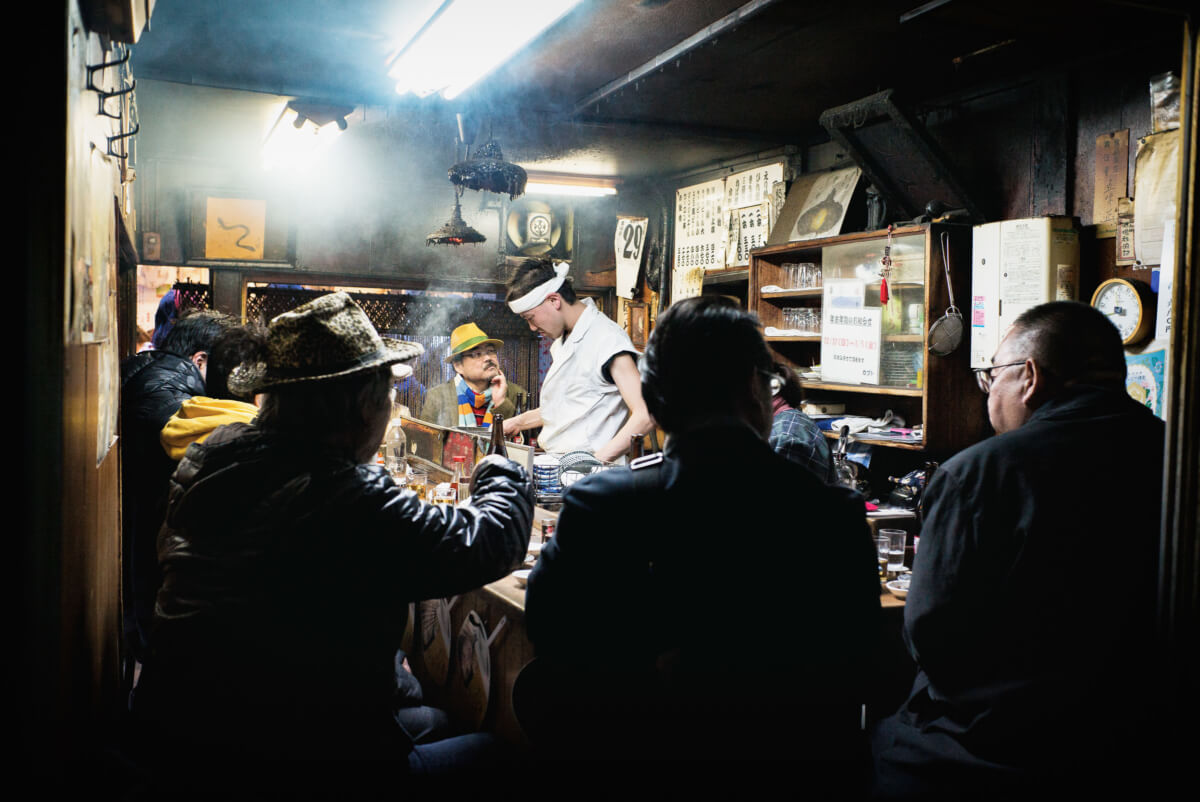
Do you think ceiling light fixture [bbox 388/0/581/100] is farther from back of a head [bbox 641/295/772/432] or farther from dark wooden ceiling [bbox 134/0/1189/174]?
back of a head [bbox 641/295/772/432]

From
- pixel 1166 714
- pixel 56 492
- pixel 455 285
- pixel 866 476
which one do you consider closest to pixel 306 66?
pixel 455 285

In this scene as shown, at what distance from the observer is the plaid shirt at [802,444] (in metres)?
2.69

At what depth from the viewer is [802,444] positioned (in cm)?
271

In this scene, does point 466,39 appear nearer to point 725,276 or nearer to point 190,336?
point 190,336

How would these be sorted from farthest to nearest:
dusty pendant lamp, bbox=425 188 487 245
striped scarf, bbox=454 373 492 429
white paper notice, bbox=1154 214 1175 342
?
striped scarf, bbox=454 373 492 429
dusty pendant lamp, bbox=425 188 487 245
white paper notice, bbox=1154 214 1175 342

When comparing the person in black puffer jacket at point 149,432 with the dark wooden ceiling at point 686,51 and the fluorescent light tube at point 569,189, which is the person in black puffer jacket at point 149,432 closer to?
the dark wooden ceiling at point 686,51

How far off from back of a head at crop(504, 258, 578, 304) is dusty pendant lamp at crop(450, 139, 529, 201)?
922 millimetres

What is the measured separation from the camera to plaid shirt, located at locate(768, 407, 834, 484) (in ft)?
8.83

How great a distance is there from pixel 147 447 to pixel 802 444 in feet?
8.18

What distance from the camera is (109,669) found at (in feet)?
7.82

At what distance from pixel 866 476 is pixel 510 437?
221 cm

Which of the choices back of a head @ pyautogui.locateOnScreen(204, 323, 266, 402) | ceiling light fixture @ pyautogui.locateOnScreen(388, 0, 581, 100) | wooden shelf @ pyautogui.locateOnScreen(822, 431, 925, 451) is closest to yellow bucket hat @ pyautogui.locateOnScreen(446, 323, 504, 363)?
ceiling light fixture @ pyautogui.locateOnScreen(388, 0, 581, 100)

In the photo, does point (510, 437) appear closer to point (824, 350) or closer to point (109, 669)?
point (824, 350)

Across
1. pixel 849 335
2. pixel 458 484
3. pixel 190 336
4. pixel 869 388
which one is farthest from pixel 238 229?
pixel 869 388
